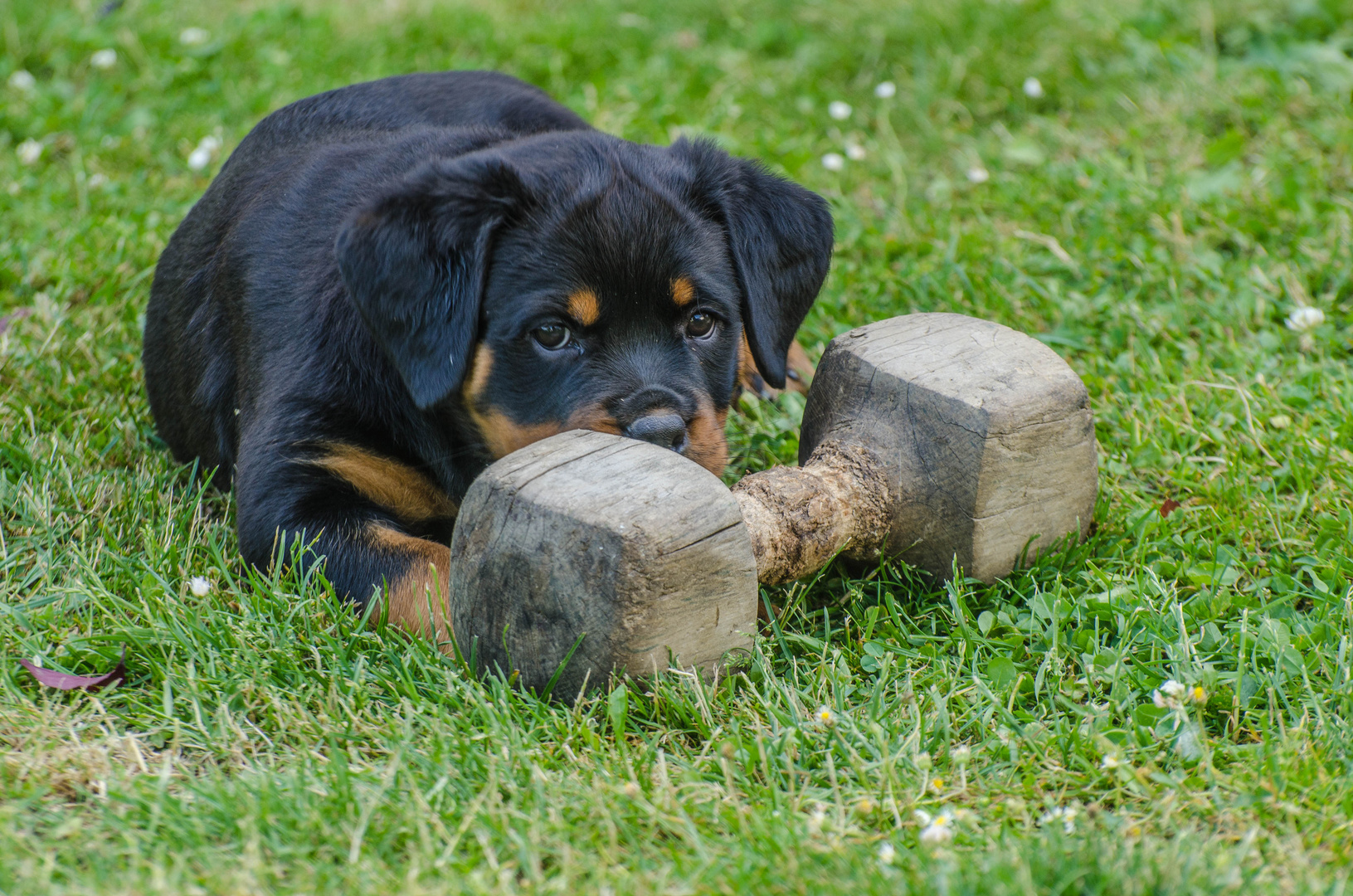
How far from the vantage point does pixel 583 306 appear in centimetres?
261

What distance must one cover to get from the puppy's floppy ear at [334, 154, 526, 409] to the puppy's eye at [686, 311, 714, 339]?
0.48 meters

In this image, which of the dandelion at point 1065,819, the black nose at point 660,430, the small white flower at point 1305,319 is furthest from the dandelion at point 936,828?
the small white flower at point 1305,319

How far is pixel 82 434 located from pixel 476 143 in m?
1.32

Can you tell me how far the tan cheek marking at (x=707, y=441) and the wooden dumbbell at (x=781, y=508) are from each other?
81 mm

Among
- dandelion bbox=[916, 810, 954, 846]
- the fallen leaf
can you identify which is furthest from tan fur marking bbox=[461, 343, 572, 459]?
dandelion bbox=[916, 810, 954, 846]

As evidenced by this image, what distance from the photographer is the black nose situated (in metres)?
2.46

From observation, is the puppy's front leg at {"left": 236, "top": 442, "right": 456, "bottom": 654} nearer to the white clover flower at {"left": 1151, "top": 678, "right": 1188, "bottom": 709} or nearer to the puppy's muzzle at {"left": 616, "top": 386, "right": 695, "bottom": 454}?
the puppy's muzzle at {"left": 616, "top": 386, "right": 695, "bottom": 454}

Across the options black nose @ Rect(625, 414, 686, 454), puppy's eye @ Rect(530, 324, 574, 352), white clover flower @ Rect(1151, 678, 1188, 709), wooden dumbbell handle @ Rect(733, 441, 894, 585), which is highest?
puppy's eye @ Rect(530, 324, 574, 352)

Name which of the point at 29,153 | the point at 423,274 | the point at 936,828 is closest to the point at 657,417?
the point at 423,274

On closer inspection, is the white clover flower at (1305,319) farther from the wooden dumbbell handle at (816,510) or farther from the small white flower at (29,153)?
the small white flower at (29,153)

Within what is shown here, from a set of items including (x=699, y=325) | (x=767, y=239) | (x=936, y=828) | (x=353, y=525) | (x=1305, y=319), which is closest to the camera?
(x=936, y=828)

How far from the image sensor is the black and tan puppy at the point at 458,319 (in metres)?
2.59

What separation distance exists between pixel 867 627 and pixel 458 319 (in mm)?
1062

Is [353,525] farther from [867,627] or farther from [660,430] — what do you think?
[867,627]
